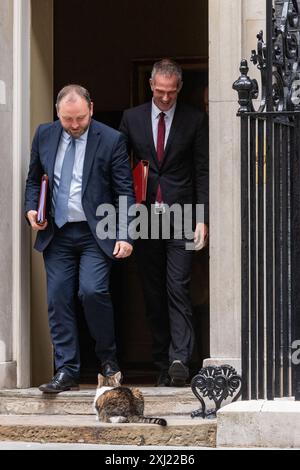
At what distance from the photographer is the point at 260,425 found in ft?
22.7

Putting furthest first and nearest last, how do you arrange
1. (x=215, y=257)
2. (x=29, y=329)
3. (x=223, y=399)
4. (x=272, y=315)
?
(x=29, y=329) < (x=215, y=257) < (x=223, y=399) < (x=272, y=315)

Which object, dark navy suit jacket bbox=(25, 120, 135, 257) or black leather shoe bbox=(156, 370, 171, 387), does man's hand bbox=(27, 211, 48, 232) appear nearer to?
dark navy suit jacket bbox=(25, 120, 135, 257)

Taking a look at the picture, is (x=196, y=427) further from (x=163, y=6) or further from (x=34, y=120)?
(x=163, y=6)

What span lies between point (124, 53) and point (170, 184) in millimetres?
3519

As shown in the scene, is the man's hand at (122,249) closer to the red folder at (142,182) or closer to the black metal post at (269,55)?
the red folder at (142,182)

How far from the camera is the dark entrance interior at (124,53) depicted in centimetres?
1206

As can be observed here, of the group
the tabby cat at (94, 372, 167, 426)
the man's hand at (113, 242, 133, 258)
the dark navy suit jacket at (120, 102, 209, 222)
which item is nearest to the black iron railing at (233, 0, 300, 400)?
the tabby cat at (94, 372, 167, 426)

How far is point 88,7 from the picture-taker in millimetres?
12211

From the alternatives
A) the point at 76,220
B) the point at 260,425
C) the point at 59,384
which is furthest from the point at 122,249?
the point at 260,425

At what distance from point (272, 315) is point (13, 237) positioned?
248 cm

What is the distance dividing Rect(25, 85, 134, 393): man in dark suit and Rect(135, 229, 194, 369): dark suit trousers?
1.56 ft

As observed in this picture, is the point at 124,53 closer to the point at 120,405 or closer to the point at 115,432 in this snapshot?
the point at 120,405

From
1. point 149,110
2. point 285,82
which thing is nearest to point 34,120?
point 149,110

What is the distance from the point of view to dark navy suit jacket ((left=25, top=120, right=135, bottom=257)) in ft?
28.5
